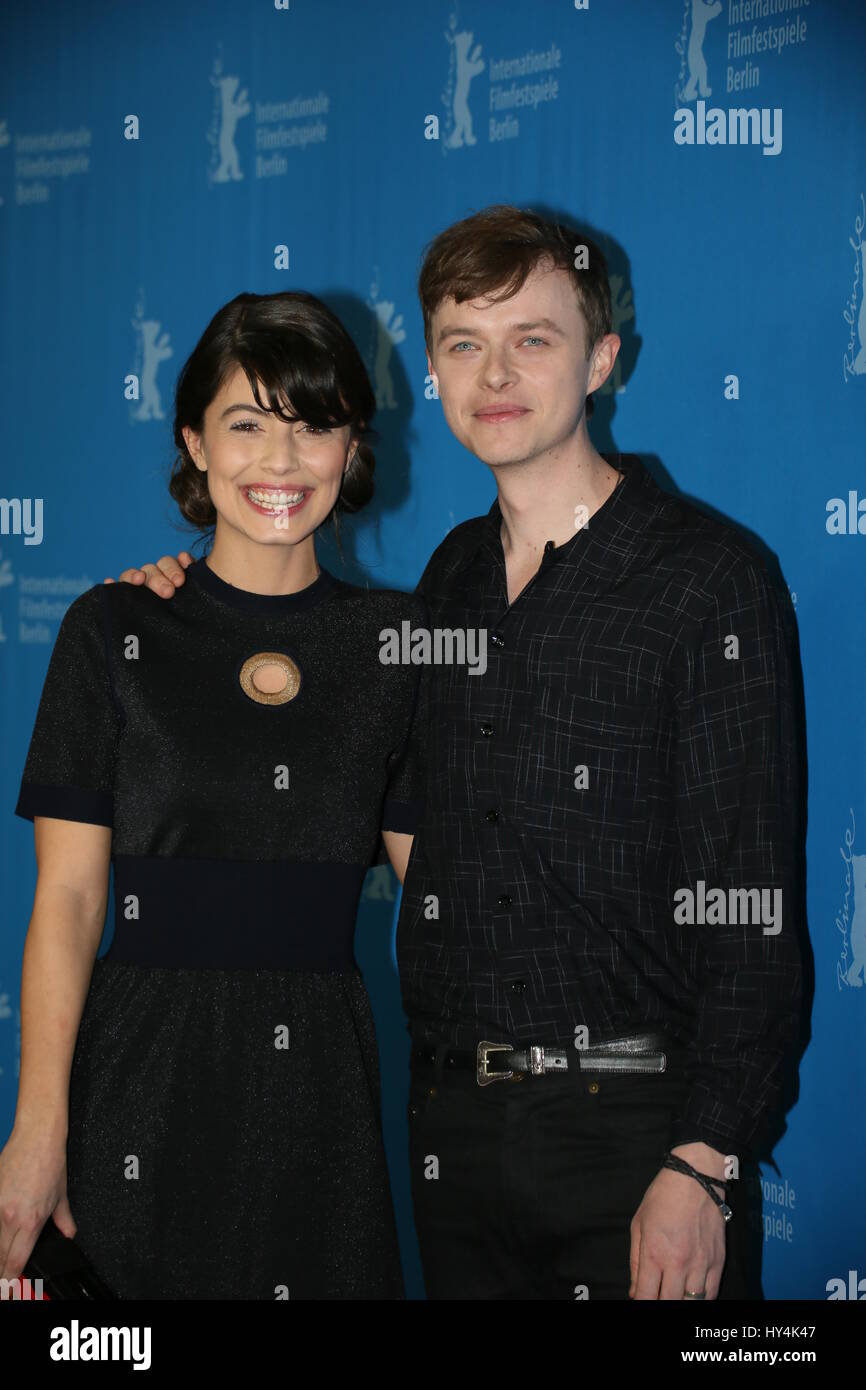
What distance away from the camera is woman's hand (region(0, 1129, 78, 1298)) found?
5.96 ft

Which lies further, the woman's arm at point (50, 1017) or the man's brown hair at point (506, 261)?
the man's brown hair at point (506, 261)

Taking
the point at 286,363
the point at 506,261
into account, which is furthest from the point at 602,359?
the point at 286,363

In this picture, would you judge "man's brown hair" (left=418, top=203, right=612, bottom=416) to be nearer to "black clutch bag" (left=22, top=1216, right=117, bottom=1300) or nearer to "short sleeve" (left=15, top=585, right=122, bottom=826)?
"short sleeve" (left=15, top=585, right=122, bottom=826)

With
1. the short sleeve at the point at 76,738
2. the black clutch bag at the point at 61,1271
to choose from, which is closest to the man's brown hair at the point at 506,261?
the short sleeve at the point at 76,738

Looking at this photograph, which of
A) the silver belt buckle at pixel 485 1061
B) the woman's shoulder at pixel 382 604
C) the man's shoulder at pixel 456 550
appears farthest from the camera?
the man's shoulder at pixel 456 550

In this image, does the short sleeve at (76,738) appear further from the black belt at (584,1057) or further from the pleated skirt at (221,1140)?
the black belt at (584,1057)

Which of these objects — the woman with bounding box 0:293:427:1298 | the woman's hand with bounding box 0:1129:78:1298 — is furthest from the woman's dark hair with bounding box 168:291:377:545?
Result: the woman's hand with bounding box 0:1129:78:1298

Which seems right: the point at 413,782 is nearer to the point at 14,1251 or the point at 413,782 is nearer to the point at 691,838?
the point at 691,838

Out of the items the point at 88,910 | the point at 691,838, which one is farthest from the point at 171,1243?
the point at 691,838

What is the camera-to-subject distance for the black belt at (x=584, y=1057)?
1.99 meters

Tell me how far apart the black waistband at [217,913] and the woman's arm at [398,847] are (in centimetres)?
26

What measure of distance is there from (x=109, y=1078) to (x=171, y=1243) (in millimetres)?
232

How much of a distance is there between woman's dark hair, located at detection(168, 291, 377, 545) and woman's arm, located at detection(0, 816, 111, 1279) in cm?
67

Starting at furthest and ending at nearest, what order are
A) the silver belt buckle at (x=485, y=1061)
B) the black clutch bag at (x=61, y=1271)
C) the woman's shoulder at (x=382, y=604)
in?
the woman's shoulder at (x=382, y=604) → the silver belt buckle at (x=485, y=1061) → the black clutch bag at (x=61, y=1271)
